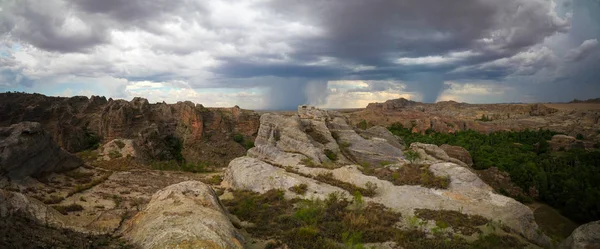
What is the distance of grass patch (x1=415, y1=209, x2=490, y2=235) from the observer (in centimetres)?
1372

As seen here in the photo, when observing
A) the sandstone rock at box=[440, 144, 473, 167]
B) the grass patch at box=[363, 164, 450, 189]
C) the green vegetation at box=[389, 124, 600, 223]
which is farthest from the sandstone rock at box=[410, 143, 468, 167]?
the green vegetation at box=[389, 124, 600, 223]

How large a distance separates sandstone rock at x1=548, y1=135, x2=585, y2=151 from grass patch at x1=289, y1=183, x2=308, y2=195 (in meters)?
82.8

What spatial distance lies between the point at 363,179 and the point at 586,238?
1093 cm

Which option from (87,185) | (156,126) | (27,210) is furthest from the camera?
(156,126)

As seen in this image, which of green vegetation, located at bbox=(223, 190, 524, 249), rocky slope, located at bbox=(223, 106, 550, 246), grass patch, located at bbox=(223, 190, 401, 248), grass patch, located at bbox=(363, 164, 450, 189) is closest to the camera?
green vegetation, located at bbox=(223, 190, 524, 249)

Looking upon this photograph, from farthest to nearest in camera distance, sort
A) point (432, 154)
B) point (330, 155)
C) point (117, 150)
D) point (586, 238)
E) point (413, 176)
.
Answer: point (330, 155) < point (432, 154) < point (117, 150) < point (413, 176) < point (586, 238)

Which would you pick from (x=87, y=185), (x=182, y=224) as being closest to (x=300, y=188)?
(x=182, y=224)

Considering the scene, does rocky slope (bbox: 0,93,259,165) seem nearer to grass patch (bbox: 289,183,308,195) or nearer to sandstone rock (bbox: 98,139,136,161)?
sandstone rock (bbox: 98,139,136,161)

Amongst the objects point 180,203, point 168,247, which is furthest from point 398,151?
point 168,247

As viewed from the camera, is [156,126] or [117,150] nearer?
[117,150]

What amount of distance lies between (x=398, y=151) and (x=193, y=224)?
32.4 m

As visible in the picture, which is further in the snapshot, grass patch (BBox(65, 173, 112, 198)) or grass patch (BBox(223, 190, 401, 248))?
grass patch (BBox(65, 173, 112, 198))

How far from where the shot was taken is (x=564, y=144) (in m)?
80.3

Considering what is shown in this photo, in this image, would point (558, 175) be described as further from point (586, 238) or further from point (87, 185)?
point (87, 185)
